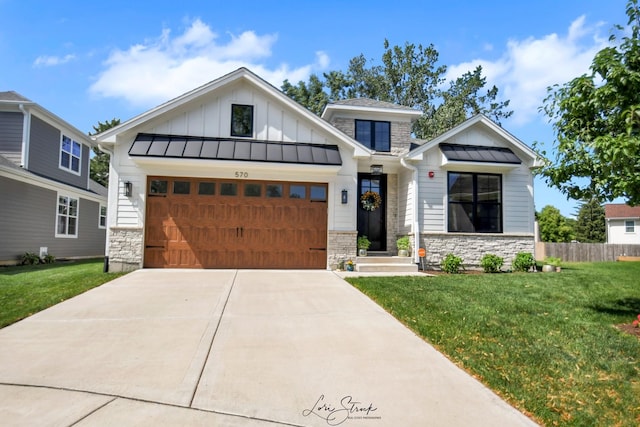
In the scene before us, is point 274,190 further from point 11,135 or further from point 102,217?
point 102,217

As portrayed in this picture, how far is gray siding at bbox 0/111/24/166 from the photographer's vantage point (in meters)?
13.9

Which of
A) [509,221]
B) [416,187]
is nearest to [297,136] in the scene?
[416,187]

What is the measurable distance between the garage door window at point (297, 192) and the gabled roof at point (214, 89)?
183 cm

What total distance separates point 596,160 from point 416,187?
6.69 metres

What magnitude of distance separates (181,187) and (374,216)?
628 cm

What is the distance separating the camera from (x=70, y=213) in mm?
16406

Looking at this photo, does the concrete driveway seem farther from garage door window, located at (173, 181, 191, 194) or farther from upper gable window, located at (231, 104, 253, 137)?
upper gable window, located at (231, 104, 253, 137)

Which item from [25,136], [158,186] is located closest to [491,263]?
[158,186]

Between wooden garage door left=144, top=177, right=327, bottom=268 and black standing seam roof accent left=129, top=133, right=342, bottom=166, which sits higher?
black standing seam roof accent left=129, top=133, right=342, bottom=166

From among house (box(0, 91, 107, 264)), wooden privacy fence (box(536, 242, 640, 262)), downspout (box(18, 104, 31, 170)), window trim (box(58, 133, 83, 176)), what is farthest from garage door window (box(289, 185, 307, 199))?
wooden privacy fence (box(536, 242, 640, 262))

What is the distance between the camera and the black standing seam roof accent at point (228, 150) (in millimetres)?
9836

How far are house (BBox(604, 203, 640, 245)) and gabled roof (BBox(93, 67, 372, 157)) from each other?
28331 mm

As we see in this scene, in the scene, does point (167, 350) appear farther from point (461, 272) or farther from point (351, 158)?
point (461, 272)

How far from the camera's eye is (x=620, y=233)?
29.0 m
